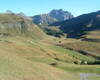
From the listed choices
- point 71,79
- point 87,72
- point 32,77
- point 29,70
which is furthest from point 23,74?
point 87,72

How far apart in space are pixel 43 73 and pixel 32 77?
236 inches

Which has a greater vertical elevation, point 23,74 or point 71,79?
point 23,74

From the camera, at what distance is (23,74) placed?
44312 mm

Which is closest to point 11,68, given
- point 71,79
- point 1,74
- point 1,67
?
point 1,67

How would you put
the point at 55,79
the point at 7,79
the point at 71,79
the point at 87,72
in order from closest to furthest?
1. the point at 7,79
2. the point at 55,79
3. the point at 71,79
4. the point at 87,72

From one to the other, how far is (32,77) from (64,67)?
32.6 meters

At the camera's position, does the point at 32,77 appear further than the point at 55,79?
No

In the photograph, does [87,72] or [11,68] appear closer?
[11,68]

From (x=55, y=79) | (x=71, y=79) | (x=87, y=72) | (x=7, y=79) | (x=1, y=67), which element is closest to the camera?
(x=7, y=79)

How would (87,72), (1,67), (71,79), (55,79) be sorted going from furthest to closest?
(87,72) < (71,79) < (55,79) < (1,67)

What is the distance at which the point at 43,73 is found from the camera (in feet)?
165

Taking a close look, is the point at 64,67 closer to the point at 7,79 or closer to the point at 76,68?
the point at 76,68

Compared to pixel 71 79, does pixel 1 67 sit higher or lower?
higher

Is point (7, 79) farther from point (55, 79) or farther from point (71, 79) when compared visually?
point (71, 79)
